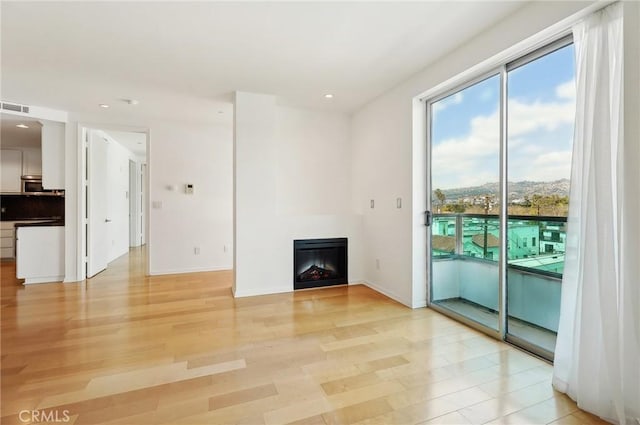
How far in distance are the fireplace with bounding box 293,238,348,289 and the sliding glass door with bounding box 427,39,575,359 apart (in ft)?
4.86

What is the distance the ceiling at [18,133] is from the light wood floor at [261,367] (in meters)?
2.80

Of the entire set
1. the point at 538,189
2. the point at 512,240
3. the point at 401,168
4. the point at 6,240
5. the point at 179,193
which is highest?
the point at 401,168

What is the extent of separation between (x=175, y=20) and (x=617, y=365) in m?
3.69

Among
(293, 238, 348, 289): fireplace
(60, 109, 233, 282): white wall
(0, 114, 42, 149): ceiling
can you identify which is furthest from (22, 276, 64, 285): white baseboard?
(293, 238, 348, 289): fireplace

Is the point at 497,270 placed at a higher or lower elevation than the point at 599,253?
lower

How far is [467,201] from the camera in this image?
288 cm

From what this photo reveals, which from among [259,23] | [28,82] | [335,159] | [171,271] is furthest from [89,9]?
[171,271]

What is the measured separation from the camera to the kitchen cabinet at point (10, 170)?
6.00 metres

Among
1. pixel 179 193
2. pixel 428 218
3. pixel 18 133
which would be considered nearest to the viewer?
pixel 428 218

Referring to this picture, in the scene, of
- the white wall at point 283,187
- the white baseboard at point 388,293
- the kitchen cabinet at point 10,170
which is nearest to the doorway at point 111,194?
the kitchen cabinet at point 10,170

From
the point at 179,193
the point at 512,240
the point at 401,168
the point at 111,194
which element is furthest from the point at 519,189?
the point at 111,194

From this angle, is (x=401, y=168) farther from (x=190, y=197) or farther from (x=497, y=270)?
(x=190, y=197)

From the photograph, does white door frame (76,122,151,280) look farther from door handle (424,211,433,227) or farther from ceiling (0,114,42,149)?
Result: door handle (424,211,433,227)

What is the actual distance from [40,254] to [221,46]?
172 inches
